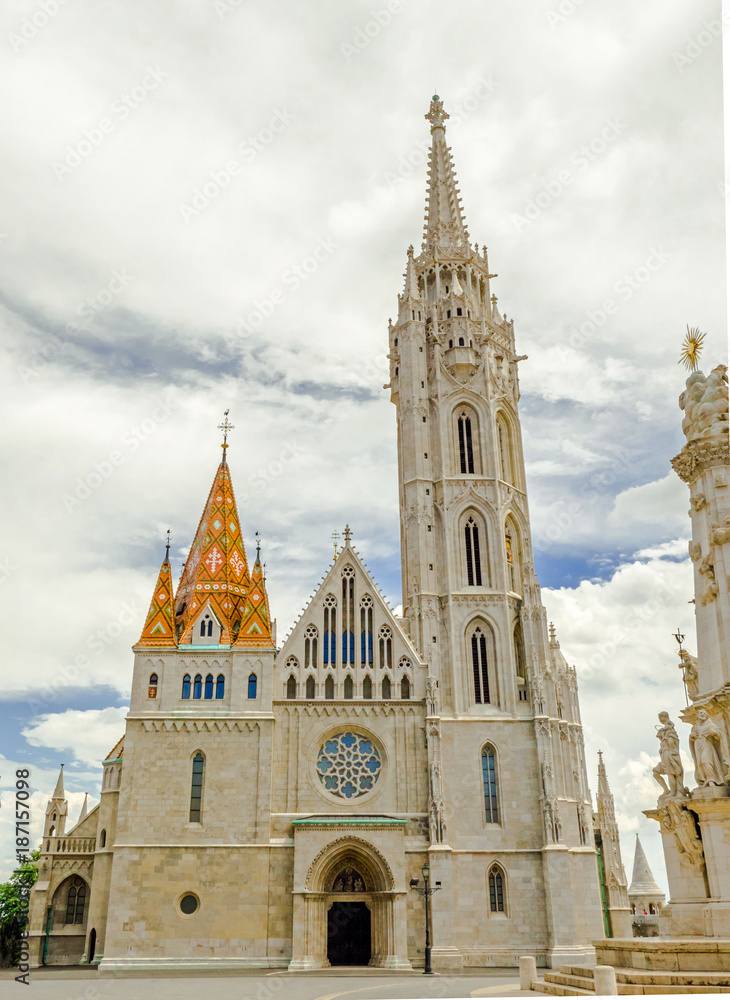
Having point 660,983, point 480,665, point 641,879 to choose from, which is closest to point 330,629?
point 480,665

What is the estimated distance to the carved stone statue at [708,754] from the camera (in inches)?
606

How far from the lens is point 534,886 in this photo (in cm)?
3234

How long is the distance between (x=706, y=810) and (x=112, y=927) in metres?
23.9

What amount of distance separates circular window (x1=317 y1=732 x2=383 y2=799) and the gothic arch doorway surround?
2.31 metres

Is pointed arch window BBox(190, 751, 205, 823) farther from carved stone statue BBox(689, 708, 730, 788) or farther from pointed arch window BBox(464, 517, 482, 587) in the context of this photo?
carved stone statue BBox(689, 708, 730, 788)

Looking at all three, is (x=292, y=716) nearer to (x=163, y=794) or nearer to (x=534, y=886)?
(x=163, y=794)

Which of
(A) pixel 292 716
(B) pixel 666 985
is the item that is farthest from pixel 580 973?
(A) pixel 292 716

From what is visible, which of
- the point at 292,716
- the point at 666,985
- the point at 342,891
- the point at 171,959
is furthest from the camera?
the point at 292,716

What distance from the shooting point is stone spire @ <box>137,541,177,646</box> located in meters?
35.3

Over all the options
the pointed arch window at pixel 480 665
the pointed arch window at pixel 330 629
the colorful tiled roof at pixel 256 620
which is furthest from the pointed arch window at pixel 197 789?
the pointed arch window at pixel 480 665

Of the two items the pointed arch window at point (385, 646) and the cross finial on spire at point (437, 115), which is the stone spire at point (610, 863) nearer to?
the pointed arch window at point (385, 646)

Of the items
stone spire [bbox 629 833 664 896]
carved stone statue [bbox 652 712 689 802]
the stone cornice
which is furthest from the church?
stone spire [bbox 629 833 664 896]

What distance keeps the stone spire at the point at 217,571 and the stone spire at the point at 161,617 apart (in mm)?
723

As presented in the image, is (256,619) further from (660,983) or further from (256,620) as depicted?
(660,983)
